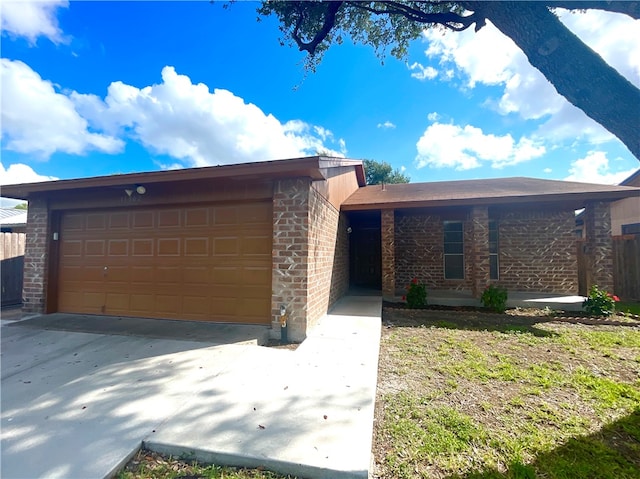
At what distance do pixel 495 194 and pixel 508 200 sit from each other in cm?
40

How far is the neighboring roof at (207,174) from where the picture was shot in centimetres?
424

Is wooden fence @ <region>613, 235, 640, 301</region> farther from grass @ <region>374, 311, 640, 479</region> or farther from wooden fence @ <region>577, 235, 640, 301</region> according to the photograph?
grass @ <region>374, 311, 640, 479</region>

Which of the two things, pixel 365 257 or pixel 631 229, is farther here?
pixel 631 229

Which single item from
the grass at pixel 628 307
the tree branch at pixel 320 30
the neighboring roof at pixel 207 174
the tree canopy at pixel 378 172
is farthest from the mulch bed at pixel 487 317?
the tree canopy at pixel 378 172

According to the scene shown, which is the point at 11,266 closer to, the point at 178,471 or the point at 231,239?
the point at 231,239

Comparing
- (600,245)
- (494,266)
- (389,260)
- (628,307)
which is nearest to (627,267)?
(628,307)

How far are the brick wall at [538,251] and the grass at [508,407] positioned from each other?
3.78m

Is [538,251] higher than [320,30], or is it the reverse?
[320,30]

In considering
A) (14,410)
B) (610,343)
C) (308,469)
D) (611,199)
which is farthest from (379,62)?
(14,410)

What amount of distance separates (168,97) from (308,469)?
1091 centimetres

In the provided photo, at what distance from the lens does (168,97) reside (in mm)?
9180

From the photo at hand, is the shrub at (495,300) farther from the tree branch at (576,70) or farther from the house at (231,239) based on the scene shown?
the tree branch at (576,70)

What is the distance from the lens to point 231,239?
5.32 metres

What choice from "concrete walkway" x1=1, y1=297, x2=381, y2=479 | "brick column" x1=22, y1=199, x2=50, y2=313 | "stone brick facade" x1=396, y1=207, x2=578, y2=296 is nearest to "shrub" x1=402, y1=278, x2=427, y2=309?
"stone brick facade" x1=396, y1=207, x2=578, y2=296
